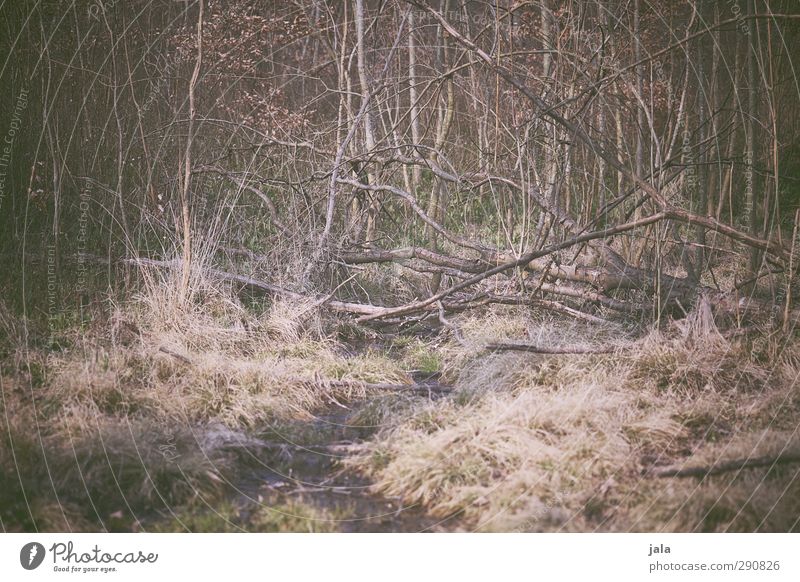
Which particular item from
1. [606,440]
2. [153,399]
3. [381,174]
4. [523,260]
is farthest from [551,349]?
[381,174]

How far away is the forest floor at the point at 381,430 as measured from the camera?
2.82 m

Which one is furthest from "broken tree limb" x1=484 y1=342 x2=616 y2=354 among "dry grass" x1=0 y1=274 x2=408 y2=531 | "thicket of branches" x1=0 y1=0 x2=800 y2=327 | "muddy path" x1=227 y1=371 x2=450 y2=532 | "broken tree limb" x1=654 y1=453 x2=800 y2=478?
"broken tree limb" x1=654 y1=453 x2=800 y2=478

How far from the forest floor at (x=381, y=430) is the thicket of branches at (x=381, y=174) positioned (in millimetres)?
467

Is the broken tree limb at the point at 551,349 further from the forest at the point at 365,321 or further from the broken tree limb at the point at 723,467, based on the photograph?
the broken tree limb at the point at 723,467

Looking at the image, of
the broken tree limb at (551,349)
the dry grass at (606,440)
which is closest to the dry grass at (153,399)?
the dry grass at (606,440)

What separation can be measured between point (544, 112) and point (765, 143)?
3508mm

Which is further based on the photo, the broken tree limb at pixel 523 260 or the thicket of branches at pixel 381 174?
the thicket of branches at pixel 381 174

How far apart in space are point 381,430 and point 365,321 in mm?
1455

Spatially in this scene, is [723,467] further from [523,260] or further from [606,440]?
[523,260]

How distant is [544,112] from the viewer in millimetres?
→ 3947

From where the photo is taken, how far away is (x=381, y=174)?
5.80 metres

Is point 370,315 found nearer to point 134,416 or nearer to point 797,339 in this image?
point 134,416

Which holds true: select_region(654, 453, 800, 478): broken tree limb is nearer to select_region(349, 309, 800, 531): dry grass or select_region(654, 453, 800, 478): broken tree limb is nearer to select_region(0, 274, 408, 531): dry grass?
select_region(349, 309, 800, 531): dry grass

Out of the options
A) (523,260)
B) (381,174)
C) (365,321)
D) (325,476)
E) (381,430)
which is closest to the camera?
(325,476)
